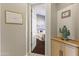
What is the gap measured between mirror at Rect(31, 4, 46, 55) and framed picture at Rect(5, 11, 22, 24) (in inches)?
5.6

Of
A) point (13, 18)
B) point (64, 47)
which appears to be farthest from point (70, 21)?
point (13, 18)

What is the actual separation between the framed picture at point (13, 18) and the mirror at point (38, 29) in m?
0.14

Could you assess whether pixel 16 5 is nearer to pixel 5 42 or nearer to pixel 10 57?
pixel 5 42

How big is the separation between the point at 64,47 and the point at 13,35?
558 mm

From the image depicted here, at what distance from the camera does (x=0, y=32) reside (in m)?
1.55

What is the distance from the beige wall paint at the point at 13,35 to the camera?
155 centimetres

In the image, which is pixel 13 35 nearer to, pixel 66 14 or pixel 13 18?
pixel 13 18

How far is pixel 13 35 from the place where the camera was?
1565 millimetres

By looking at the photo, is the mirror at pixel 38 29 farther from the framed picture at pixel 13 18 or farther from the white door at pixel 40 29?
the framed picture at pixel 13 18

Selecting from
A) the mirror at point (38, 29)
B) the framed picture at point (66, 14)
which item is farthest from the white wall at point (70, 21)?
the mirror at point (38, 29)

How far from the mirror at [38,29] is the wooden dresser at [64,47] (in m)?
0.12

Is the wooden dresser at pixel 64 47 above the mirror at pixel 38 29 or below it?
below

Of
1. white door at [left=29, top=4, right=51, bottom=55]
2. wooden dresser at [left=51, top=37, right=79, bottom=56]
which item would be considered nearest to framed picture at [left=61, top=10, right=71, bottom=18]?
white door at [left=29, top=4, right=51, bottom=55]

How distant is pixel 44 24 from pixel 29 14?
195 mm
